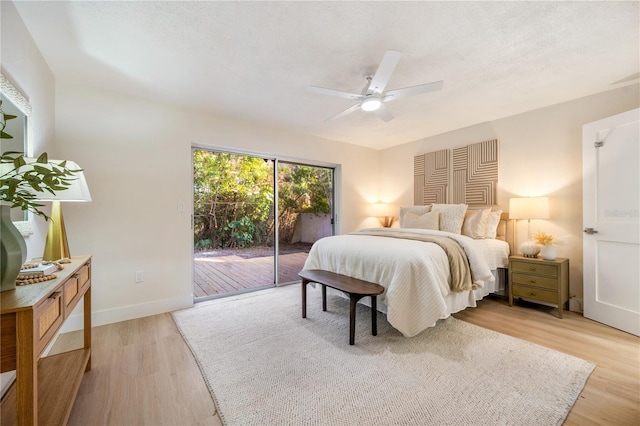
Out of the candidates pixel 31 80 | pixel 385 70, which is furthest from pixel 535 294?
pixel 31 80

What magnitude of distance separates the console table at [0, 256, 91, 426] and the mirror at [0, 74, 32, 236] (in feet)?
1.58

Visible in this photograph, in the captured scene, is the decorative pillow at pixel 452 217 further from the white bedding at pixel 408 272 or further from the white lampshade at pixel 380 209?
the white lampshade at pixel 380 209

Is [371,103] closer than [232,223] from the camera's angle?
Yes

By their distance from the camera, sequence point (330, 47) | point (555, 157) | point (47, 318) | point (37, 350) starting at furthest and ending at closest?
point (555, 157), point (330, 47), point (47, 318), point (37, 350)

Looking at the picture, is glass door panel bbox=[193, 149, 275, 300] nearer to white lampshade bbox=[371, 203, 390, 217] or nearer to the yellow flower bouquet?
white lampshade bbox=[371, 203, 390, 217]

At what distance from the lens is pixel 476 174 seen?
375cm

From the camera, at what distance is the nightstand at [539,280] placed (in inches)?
105

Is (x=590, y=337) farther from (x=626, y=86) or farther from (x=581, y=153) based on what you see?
(x=626, y=86)

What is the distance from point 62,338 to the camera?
2.29 metres

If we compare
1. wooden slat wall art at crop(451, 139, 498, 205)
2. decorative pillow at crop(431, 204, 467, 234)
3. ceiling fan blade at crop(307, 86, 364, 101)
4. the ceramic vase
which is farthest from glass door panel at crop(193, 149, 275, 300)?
the ceramic vase

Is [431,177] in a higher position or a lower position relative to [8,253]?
higher

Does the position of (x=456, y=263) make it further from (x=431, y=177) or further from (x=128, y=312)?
(x=128, y=312)

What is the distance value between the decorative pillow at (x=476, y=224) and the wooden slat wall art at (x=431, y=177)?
73 centimetres

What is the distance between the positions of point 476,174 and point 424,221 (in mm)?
1046
